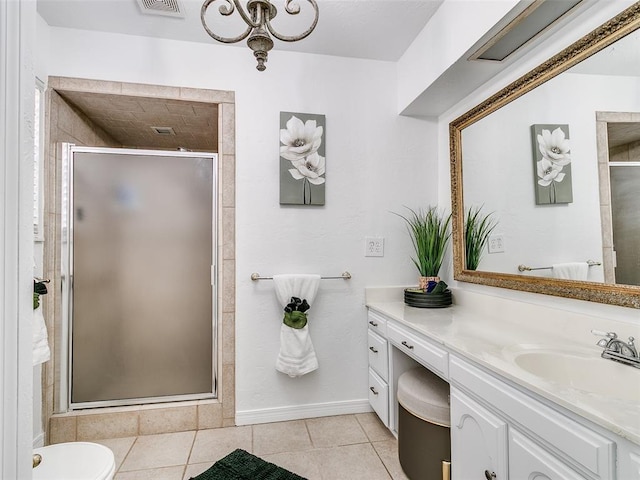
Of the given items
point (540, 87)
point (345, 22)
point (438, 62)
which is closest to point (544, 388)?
point (540, 87)

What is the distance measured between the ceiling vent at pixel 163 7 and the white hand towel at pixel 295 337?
1.63 metres

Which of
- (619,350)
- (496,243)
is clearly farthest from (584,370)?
(496,243)

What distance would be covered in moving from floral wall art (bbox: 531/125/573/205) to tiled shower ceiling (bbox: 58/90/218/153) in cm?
193

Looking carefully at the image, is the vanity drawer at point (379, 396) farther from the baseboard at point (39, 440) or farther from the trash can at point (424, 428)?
the baseboard at point (39, 440)

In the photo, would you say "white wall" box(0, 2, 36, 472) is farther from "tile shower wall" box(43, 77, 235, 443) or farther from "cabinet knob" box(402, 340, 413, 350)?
"tile shower wall" box(43, 77, 235, 443)

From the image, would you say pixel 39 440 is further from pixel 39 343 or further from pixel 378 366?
pixel 378 366

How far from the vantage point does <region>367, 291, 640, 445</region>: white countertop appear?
32.2 inches

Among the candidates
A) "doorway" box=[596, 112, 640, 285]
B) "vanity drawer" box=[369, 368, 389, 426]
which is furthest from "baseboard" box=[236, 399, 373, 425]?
"doorway" box=[596, 112, 640, 285]

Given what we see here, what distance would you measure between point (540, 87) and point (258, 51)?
1.31 m

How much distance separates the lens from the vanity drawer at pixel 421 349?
1.42 meters

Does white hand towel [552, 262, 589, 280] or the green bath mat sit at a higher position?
white hand towel [552, 262, 589, 280]

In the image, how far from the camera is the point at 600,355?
1.20 m

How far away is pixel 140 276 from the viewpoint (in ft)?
7.04

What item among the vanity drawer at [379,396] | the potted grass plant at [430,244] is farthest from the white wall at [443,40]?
the vanity drawer at [379,396]
